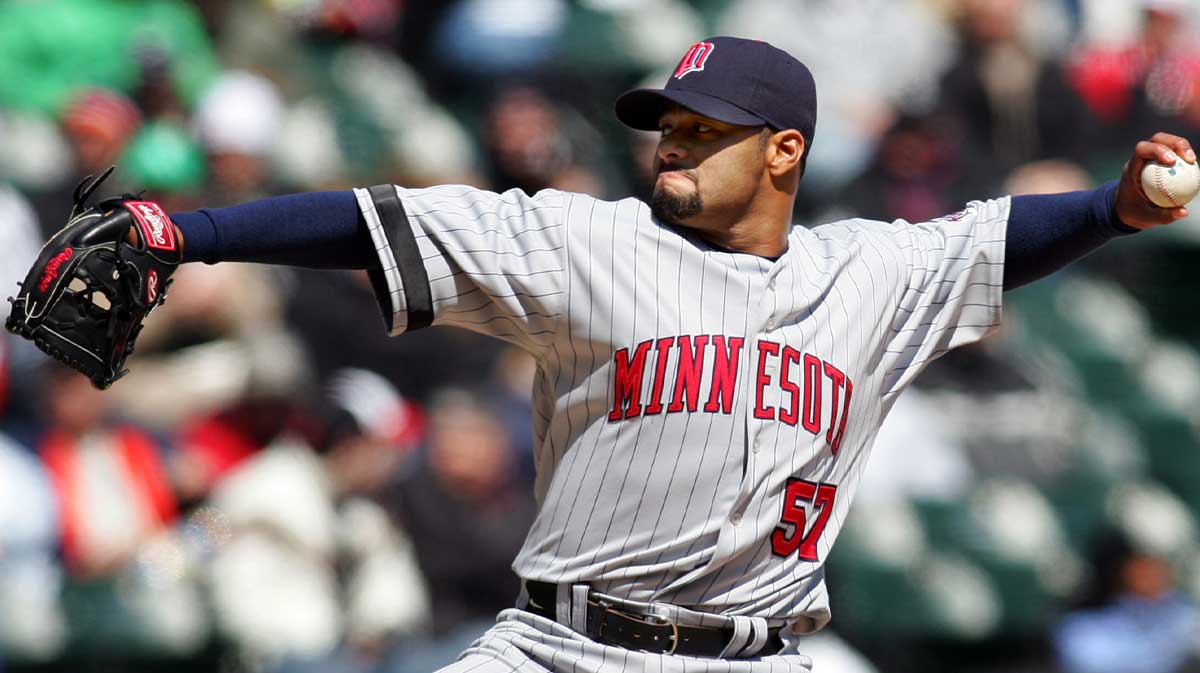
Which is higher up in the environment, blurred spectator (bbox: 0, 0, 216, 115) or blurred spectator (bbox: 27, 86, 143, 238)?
blurred spectator (bbox: 0, 0, 216, 115)

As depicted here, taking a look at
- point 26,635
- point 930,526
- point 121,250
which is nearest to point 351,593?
point 26,635

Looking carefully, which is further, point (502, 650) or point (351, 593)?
point (351, 593)

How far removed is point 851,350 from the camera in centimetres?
305

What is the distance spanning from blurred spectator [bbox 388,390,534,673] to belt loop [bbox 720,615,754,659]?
244 centimetres

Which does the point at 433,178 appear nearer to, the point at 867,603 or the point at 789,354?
the point at 867,603

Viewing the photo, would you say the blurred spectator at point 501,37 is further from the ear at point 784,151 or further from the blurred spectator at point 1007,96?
the ear at point 784,151

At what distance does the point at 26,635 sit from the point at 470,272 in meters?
2.83

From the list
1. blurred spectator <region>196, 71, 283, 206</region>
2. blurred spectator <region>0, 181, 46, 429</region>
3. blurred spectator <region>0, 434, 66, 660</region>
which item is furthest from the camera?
blurred spectator <region>196, 71, 283, 206</region>

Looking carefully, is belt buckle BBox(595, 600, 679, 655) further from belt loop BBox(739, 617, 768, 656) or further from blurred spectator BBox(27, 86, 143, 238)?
blurred spectator BBox(27, 86, 143, 238)

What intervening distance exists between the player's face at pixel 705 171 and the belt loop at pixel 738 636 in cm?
68

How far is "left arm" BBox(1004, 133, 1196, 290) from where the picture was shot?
308 centimetres

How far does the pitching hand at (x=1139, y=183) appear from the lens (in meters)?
2.99

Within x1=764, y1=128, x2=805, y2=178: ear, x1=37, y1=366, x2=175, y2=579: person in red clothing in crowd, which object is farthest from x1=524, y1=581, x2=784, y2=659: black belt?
x1=37, y1=366, x2=175, y2=579: person in red clothing in crowd

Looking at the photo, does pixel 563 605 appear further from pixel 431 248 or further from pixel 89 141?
pixel 89 141
